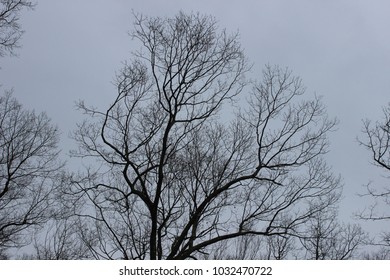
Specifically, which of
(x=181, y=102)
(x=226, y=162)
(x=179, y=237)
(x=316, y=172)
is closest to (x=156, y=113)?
(x=181, y=102)

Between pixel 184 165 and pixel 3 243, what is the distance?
24.7ft

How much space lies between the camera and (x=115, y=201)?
17.1m

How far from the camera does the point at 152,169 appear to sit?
17.0 m

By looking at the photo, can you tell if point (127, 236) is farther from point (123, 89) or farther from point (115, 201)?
point (123, 89)

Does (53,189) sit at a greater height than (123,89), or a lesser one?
lesser

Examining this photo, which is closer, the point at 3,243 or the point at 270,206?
the point at 270,206

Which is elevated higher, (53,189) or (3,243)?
(53,189)

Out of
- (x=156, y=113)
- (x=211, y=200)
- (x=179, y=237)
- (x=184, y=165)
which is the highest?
(x=156, y=113)

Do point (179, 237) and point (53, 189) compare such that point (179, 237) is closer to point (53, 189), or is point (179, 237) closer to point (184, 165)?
point (184, 165)

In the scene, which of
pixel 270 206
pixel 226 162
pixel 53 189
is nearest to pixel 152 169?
pixel 226 162
